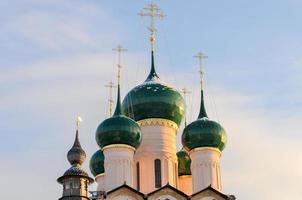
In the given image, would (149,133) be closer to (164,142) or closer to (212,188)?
(164,142)

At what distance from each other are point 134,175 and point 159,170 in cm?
111

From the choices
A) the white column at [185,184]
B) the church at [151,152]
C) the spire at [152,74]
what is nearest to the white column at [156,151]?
the church at [151,152]

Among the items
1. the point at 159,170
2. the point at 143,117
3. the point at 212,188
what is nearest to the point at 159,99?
the point at 143,117

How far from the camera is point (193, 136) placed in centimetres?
3012

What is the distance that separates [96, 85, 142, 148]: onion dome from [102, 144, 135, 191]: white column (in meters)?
0.22

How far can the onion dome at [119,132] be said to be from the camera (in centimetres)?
2933

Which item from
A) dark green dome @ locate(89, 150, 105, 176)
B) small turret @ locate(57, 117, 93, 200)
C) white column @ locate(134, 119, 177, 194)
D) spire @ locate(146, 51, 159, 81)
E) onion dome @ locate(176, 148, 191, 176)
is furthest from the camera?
dark green dome @ locate(89, 150, 105, 176)

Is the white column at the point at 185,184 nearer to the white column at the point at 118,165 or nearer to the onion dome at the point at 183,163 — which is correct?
the onion dome at the point at 183,163

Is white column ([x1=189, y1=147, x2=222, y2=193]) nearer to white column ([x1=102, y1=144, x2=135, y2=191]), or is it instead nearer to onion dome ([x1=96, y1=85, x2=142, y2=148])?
onion dome ([x1=96, y1=85, x2=142, y2=148])

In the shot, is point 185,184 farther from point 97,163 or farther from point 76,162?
point 76,162

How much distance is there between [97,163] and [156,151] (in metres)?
5.41

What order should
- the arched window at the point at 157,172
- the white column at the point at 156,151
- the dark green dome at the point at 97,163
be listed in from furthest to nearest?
the dark green dome at the point at 97,163, the white column at the point at 156,151, the arched window at the point at 157,172

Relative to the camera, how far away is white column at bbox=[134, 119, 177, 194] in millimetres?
30422

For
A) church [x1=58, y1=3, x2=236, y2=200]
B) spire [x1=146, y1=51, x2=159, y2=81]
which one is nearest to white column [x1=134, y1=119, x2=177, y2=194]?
church [x1=58, y1=3, x2=236, y2=200]
